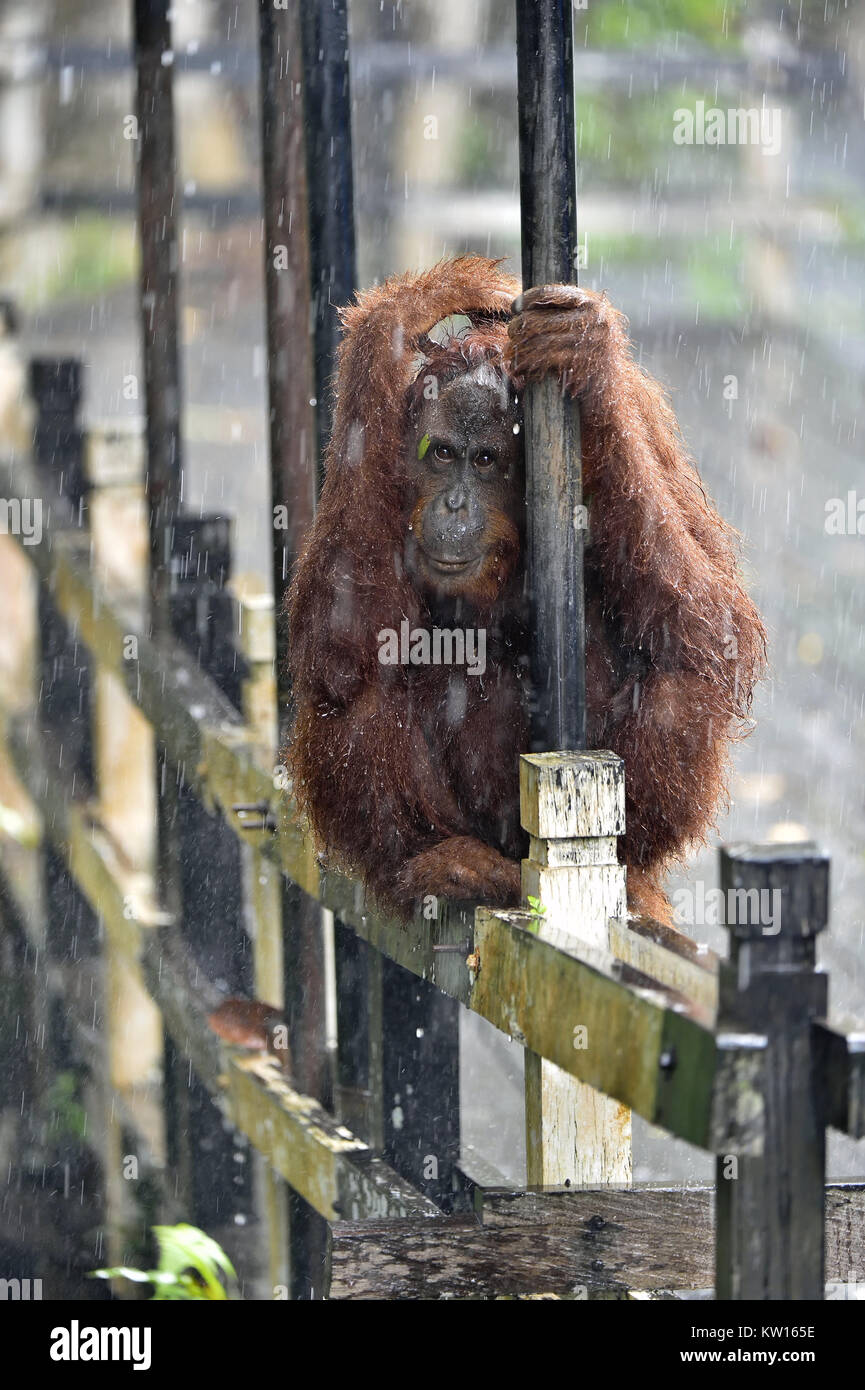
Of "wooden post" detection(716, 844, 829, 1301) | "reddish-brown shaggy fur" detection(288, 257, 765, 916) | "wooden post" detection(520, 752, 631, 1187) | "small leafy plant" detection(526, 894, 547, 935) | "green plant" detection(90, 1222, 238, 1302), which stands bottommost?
"green plant" detection(90, 1222, 238, 1302)

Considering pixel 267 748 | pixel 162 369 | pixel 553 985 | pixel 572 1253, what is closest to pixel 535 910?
pixel 553 985

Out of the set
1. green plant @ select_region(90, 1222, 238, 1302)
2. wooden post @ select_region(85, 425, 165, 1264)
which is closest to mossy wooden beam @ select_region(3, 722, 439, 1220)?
wooden post @ select_region(85, 425, 165, 1264)

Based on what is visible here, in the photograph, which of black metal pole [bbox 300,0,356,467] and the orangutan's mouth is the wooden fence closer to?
black metal pole [bbox 300,0,356,467]

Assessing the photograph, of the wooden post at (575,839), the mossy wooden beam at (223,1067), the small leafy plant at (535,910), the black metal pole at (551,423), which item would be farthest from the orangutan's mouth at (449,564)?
the mossy wooden beam at (223,1067)

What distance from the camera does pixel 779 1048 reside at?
178cm

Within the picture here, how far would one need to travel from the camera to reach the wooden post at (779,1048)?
1.75 metres

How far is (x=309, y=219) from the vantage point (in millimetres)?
3898

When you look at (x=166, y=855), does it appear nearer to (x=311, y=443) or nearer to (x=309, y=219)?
Result: (x=311, y=443)

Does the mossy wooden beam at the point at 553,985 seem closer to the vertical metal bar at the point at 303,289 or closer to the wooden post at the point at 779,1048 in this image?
the wooden post at the point at 779,1048

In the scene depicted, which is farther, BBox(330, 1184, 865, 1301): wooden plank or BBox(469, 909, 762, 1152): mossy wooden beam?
BBox(330, 1184, 865, 1301): wooden plank

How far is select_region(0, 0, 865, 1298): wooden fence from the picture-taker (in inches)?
71.1

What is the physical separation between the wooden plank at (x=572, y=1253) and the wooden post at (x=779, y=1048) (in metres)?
0.72
